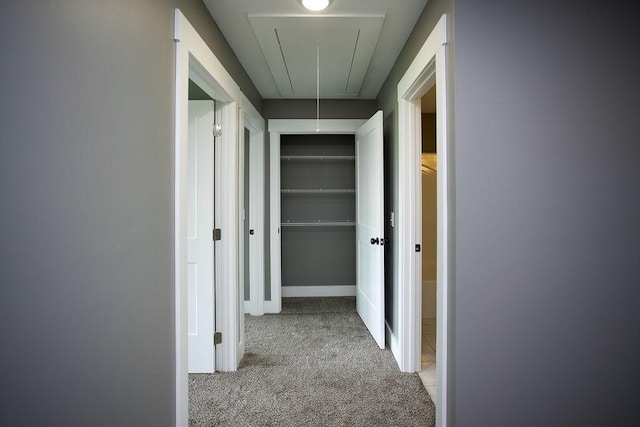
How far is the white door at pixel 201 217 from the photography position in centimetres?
245

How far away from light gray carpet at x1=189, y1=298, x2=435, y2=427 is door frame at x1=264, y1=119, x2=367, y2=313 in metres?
0.66

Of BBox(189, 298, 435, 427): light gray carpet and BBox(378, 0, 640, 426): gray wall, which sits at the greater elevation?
BBox(378, 0, 640, 426): gray wall

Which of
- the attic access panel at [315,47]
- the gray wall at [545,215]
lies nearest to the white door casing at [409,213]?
the attic access panel at [315,47]

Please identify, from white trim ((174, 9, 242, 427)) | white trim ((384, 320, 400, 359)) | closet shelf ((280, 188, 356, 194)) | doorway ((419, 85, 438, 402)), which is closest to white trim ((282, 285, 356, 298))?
doorway ((419, 85, 438, 402))

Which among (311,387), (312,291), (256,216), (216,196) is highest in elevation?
(216,196)

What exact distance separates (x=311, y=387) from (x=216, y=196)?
1438 millimetres

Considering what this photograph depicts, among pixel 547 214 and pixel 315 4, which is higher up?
pixel 315 4

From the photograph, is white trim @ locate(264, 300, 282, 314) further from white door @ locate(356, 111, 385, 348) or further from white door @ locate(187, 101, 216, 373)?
white door @ locate(187, 101, 216, 373)

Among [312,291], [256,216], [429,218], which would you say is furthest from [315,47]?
[312,291]

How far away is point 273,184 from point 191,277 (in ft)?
5.68

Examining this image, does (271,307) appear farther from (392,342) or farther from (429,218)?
(429,218)

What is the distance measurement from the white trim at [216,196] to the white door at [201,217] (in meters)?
0.06

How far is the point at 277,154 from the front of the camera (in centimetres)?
399

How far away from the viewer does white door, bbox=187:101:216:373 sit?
2449 millimetres
